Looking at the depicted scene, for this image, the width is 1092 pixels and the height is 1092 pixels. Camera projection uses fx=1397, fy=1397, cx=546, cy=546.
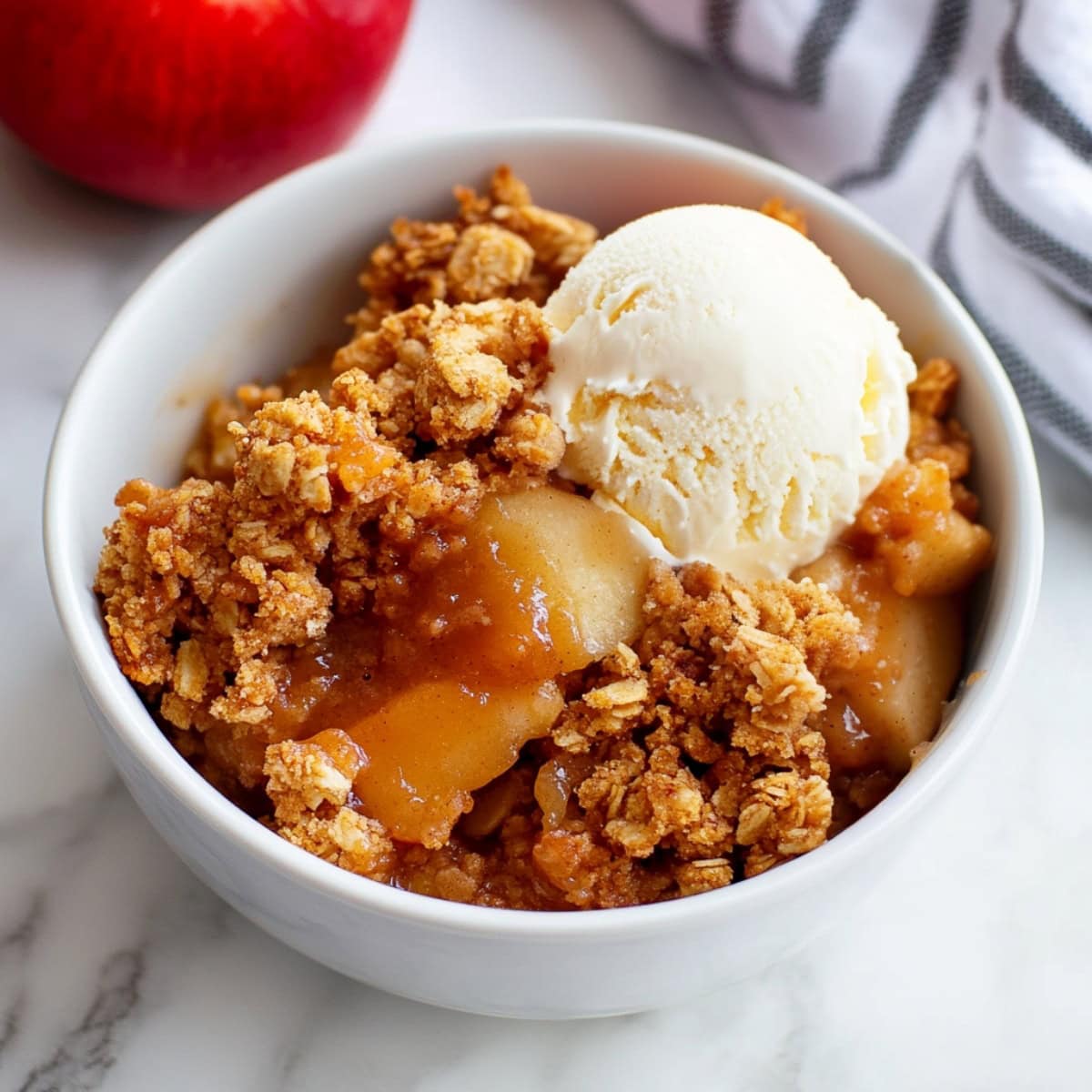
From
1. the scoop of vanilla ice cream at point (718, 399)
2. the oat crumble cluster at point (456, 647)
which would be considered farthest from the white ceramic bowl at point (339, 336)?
the scoop of vanilla ice cream at point (718, 399)

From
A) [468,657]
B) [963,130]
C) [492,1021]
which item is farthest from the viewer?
[963,130]

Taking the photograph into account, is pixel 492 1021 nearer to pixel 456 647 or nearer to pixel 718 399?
pixel 456 647

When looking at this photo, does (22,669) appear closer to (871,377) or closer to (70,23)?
(70,23)

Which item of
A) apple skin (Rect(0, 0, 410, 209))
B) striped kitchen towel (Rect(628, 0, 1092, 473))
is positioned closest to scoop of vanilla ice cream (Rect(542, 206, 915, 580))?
striped kitchen towel (Rect(628, 0, 1092, 473))

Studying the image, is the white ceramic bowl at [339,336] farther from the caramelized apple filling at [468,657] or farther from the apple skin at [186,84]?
→ the apple skin at [186,84]

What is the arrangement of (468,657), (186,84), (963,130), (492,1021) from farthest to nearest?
(963,130)
(186,84)
(492,1021)
(468,657)

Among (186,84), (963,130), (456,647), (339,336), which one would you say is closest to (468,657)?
(456,647)

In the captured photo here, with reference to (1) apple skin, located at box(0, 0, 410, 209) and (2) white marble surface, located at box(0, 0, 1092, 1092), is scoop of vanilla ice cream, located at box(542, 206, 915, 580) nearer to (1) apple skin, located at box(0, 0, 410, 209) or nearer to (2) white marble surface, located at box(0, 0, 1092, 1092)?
(2) white marble surface, located at box(0, 0, 1092, 1092)
